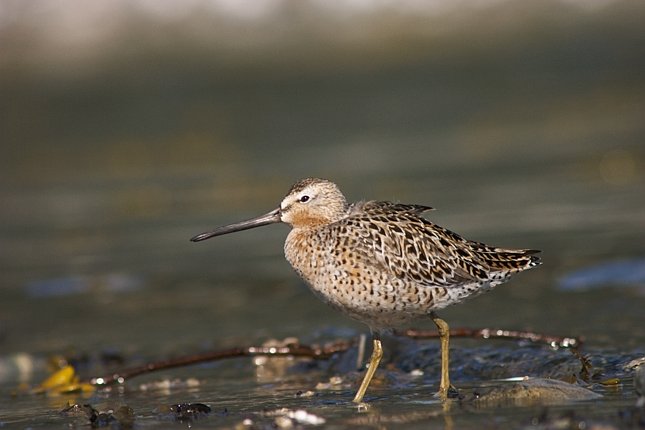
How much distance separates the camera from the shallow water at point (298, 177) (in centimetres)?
686

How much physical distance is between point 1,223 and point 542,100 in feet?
28.9

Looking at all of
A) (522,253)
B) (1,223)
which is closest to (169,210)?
(1,223)

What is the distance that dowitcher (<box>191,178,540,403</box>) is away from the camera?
6.17 m

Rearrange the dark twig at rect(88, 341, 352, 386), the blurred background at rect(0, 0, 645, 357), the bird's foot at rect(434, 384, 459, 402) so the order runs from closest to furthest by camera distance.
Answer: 1. the bird's foot at rect(434, 384, 459, 402)
2. the dark twig at rect(88, 341, 352, 386)
3. the blurred background at rect(0, 0, 645, 357)

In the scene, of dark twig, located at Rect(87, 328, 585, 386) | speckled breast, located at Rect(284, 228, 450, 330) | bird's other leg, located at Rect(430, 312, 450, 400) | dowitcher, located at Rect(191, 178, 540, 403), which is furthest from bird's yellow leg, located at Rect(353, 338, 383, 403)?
dark twig, located at Rect(87, 328, 585, 386)

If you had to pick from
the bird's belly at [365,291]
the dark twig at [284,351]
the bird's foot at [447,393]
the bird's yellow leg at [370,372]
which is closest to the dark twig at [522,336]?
the dark twig at [284,351]

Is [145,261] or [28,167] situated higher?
[28,167]

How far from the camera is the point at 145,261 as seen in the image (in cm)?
1140

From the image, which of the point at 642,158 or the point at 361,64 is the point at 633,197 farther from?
the point at 361,64

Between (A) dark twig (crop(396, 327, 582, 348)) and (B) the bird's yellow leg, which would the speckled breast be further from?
(A) dark twig (crop(396, 327, 582, 348))

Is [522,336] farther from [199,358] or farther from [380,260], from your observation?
[199,358]

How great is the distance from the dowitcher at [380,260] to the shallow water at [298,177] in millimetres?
428

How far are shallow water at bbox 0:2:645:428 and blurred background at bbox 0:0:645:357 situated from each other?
0.04m

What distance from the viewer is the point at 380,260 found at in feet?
20.4
